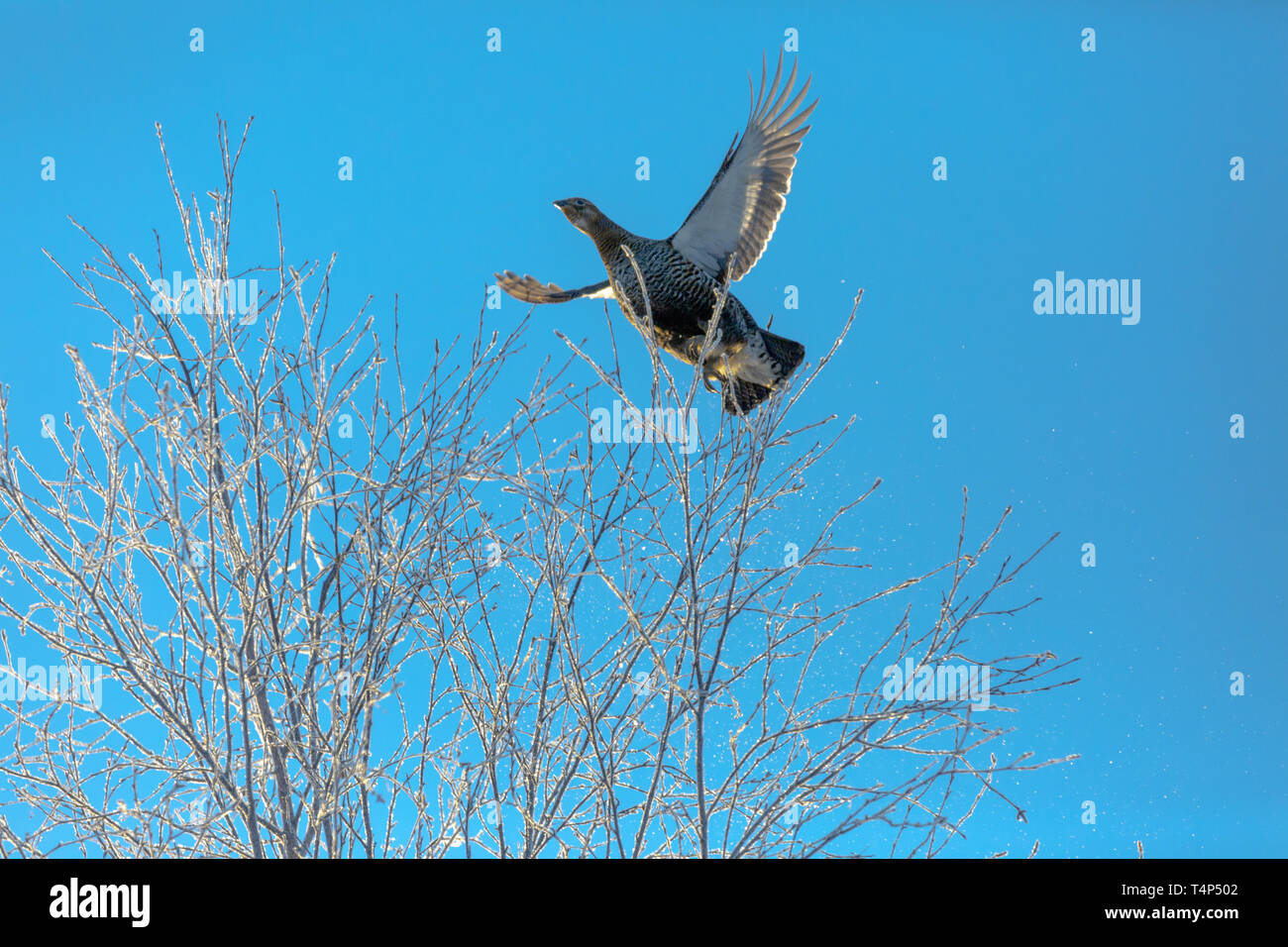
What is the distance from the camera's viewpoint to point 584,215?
13.6 feet

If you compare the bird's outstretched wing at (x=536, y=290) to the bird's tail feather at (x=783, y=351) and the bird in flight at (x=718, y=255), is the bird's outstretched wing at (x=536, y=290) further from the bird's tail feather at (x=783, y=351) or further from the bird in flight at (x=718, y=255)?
the bird's tail feather at (x=783, y=351)

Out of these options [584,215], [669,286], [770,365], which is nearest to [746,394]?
[770,365]

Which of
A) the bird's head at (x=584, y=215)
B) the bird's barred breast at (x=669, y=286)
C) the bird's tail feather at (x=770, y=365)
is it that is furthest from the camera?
the bird's head at (x=584, y=215)

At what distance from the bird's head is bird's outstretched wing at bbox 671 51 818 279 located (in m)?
0.30

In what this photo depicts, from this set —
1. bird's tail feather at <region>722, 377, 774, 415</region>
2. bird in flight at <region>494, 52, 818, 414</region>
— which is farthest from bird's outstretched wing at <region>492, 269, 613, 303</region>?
bird's tail feather at <region>722, 377, 774, 415</region>

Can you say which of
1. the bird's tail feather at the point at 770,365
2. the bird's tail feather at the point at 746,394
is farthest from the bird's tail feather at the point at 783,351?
the bird's tail feather at the point at 746,394

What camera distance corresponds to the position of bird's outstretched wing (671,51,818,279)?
3.91 m

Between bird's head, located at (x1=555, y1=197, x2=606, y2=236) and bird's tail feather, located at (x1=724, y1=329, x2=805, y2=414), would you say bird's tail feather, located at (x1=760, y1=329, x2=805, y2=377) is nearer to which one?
bird's tail feather, located at (x1=724, y1=329, x2=805, y2=414)

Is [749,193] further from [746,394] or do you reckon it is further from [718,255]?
[746,394]

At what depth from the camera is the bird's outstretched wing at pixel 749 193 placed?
12.8 ft

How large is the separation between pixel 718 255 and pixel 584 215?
53cm

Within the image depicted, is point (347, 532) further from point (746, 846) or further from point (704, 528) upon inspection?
point (746, 846)
